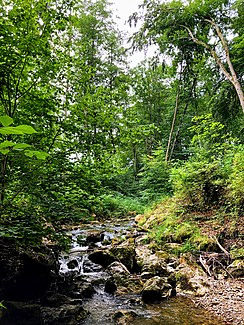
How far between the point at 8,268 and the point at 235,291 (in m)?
4.07

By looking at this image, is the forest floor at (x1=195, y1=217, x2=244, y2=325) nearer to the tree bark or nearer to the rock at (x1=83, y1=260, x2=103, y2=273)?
the rock at (x1=83, y1=260, x2=103, y2=273)

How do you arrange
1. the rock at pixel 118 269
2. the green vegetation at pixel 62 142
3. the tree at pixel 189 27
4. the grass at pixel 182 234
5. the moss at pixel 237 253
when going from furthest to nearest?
the tree at pixel 189 27, the grass at pixel 182 234, the rock at pixel 118 269, the moss at pixel 237 253, the green vegetation at pixel 62 142

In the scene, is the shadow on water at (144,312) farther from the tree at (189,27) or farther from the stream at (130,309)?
the tree at (189,27)

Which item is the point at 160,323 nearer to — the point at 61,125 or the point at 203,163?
the point at 61,125

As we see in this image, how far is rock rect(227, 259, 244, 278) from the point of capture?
16.1ft

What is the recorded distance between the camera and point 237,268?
4.99 meters

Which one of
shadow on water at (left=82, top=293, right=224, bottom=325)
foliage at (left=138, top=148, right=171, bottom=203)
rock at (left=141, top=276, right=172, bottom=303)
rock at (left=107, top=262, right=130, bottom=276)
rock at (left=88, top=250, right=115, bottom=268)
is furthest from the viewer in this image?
foliage at (left=138, top=148, right=171, bottom=203)

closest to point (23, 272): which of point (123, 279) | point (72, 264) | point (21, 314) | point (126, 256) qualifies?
point (21, 314)

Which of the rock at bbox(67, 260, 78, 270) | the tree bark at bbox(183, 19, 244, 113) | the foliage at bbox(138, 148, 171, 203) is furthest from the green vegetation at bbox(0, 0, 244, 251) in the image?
the foliage at bbox(138, 148, 171, 203)

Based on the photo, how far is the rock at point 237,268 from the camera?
4.92 m

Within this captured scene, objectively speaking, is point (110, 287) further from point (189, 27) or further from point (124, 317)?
point (189, 27)

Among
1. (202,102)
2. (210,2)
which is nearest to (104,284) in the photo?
(210,2)

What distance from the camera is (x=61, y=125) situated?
389cm

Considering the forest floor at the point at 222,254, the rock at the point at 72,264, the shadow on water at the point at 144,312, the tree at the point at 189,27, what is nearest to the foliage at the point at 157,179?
the tree at the point at 189,27
